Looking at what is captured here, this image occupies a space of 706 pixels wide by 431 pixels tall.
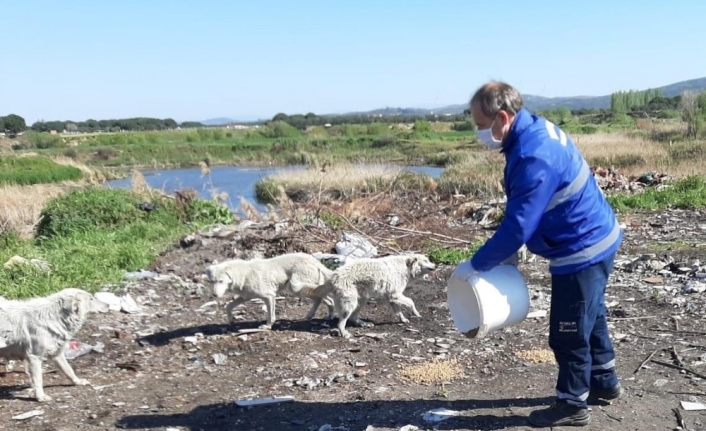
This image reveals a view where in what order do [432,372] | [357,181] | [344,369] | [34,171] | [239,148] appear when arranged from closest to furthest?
[432,372] < [344,369] < [357,181] < [34,171] < [239,148]

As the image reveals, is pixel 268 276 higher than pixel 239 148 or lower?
higher

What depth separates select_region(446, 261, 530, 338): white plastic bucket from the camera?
421cm

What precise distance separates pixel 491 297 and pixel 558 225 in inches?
24.2

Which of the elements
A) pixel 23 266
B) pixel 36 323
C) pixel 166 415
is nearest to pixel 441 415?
pixel 166 415

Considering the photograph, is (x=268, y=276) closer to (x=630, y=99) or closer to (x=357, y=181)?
(x=357, y=181)

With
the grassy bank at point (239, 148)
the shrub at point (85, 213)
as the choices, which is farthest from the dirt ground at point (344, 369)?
the grassy bank at point (239, 148)

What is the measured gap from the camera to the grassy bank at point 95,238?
830 centimetres

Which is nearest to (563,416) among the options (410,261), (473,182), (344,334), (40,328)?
(344,334)

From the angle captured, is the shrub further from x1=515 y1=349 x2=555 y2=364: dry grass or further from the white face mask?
the white face mask

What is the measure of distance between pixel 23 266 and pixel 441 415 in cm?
639

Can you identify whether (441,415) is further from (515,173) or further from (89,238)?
(89,238)

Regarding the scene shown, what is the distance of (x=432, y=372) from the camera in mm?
5418

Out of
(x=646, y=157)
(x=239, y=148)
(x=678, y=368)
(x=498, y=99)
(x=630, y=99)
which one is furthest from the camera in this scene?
(x=630, y=99)

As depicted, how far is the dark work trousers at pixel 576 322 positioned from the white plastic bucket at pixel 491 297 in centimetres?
26
